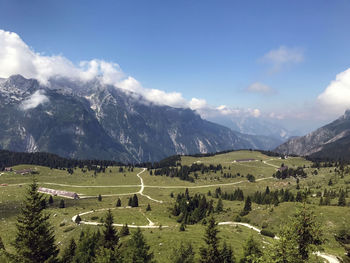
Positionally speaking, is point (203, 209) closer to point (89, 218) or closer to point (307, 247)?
point (89, 218)

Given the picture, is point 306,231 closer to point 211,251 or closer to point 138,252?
point 211,251

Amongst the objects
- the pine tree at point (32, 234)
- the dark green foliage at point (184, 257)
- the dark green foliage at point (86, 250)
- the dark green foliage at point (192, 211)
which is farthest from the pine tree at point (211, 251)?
the dark green foliage at point (192, 211)

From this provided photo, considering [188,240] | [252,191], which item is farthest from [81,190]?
[188,240]

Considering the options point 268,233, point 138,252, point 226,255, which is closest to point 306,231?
point 226,255

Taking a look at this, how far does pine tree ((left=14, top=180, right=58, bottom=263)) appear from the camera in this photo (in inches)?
1185

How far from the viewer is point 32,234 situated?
30.2m

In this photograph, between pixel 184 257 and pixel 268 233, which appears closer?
pixel 184 257

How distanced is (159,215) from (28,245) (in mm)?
69628

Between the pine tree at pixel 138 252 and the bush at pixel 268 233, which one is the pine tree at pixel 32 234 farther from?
the bush at pixel 268 233

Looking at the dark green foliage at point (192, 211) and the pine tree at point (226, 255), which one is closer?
the pine tree at point (226, 255)

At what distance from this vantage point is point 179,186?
638 feet

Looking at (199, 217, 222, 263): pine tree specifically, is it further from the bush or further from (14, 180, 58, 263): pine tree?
the bush

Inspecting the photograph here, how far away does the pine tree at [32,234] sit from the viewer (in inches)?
1185

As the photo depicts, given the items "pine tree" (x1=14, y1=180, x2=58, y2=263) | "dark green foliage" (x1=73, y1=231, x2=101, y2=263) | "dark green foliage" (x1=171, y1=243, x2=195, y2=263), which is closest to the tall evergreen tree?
"dark green foliage" (x1=171, y1=243, x2=195, y2=263)
